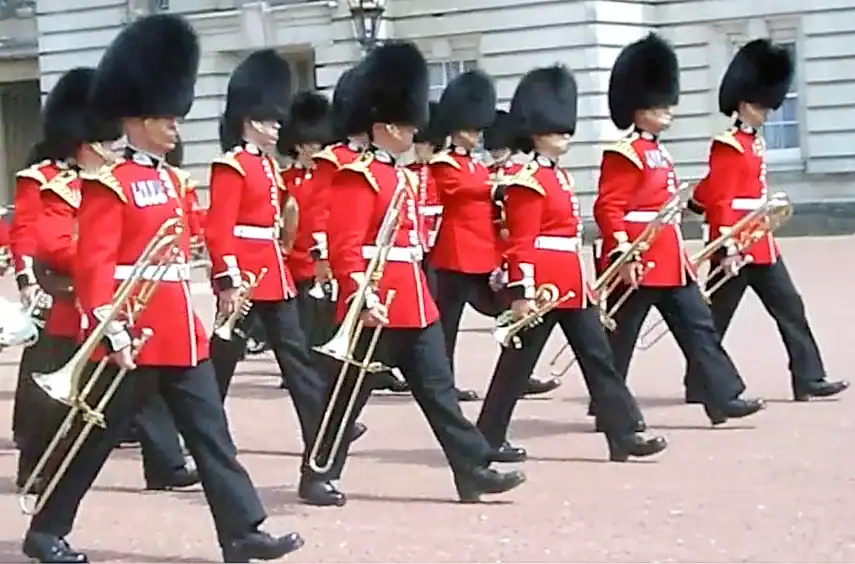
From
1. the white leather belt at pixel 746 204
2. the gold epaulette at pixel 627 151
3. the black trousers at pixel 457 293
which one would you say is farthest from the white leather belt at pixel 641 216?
the black trousers at pixel 457 293

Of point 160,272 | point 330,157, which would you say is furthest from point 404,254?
point 330,157

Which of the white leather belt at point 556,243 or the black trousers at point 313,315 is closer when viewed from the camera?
the white leather belt at point 556,243

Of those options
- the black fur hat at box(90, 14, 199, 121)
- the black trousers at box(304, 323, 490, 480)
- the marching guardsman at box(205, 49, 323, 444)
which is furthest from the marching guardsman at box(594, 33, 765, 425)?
the black fur hat at box(90, 14, 199, 121)

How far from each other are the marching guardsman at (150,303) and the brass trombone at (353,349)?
0.66m

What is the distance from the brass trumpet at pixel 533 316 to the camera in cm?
685

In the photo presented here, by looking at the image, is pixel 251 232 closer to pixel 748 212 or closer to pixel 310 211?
pixel 310 211

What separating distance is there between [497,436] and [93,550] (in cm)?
185

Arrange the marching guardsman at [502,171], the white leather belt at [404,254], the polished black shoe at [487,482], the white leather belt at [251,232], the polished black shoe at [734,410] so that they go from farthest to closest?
the marching guardsman at [502,171] → the polished black shoe at [734,410] → the white leather belt at [251,232] → the white leather belt at [404,254] → the polished black shoe at [487,482]

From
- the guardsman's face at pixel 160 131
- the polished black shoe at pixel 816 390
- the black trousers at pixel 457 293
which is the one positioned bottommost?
the polished black shoe at pixel 816 390

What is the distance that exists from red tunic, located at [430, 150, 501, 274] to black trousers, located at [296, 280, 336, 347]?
58cm

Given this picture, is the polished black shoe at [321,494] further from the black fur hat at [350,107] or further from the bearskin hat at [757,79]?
the bearskin hat at [757,79]

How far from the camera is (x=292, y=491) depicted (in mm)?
6805

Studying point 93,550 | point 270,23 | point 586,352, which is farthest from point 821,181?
point 93,550

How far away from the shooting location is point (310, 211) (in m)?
9.05
